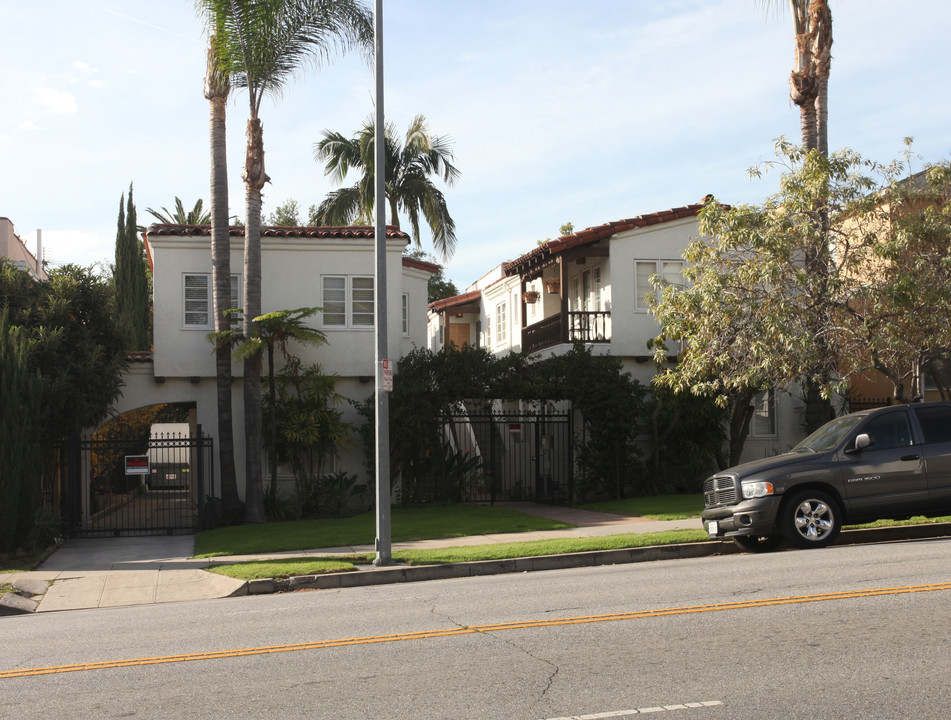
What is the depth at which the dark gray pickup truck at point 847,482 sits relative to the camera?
41.4 ft

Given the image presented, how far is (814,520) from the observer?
1263 centimetres

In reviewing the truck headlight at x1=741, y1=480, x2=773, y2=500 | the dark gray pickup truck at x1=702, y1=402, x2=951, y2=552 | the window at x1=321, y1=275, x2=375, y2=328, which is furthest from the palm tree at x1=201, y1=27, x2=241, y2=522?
the truck headlight at x1=741, y1=480, x2=773, y2=500

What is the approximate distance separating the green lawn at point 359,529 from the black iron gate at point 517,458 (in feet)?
6.71

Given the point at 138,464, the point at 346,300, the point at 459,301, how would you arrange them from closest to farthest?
the point at 138,464 → the point at 346,300 → the point at 459,301

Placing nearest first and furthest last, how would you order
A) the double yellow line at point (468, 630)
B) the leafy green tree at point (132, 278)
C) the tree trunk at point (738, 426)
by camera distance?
1. the double yellow line at point (468, 630)
2. the tree trunk at point (738, 426)
3. the leafy green tree at point (132, 278)

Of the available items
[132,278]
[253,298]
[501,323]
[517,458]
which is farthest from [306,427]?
[132,278]

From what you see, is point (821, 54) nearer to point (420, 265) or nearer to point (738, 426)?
point (738, 426)

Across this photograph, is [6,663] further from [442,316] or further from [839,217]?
[442,316]

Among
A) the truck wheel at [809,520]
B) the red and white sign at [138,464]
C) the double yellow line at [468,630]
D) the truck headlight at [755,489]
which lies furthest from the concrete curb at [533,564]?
the red and white sign at [138,464]

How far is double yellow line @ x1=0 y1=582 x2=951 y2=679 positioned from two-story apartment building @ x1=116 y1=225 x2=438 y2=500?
49.9 feet

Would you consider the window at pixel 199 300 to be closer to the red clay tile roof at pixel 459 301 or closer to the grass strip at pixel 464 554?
the grass strip at pixel 464 554

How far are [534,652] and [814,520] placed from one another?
22.1 ft

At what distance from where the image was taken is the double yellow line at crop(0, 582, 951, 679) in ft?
24.5

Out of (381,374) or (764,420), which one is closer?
(381,374)
